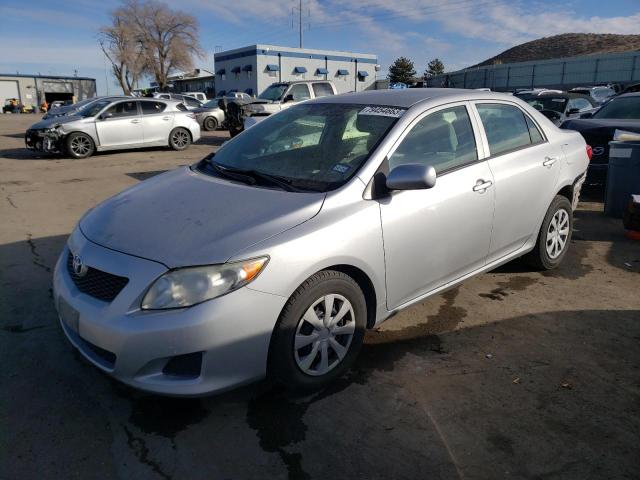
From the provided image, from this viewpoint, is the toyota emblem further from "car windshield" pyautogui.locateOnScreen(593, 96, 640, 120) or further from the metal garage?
the metal garage

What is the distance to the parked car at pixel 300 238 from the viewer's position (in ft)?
8.02

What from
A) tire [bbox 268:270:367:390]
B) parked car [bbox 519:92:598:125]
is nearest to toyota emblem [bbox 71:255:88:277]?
tire [bbox 268:270:367:390]

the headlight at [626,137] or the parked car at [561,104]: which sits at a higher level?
the parked car at [561,104]

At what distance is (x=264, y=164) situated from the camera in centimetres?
354

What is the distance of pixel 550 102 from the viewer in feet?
42.8

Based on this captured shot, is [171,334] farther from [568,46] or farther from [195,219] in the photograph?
[568,46]

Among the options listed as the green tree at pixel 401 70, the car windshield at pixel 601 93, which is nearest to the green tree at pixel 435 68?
the green tree at pixel 401 70

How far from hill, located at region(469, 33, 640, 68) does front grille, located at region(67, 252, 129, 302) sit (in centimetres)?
9759

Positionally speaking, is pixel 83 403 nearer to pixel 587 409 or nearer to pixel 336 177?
pixel 336 177

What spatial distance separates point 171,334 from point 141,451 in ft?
1.97

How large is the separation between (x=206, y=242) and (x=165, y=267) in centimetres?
24

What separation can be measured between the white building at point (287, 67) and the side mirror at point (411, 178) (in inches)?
2080

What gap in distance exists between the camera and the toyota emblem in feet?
8.89

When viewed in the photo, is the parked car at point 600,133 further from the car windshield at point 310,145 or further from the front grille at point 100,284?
the front grille at point 100,284
